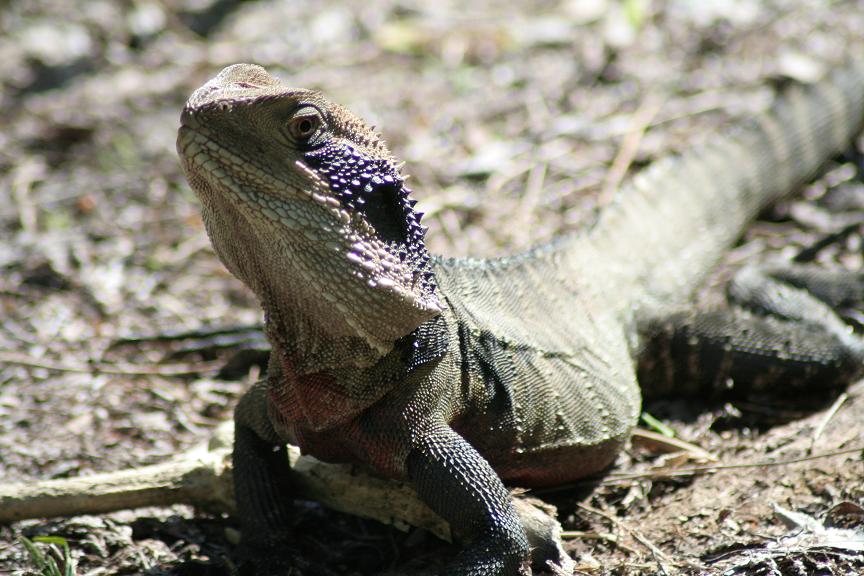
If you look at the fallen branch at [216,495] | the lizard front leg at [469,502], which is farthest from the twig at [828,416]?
the lizard front leg at [469,502]

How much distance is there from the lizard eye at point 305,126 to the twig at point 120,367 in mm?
Answer: 2789

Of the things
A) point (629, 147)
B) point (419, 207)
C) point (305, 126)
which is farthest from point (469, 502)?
point (629, 147)

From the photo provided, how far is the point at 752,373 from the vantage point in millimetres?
5262

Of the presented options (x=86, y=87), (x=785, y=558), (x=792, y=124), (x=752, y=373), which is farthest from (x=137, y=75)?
(x=785, y=558)

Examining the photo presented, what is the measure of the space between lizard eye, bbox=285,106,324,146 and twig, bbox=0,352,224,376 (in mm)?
2789

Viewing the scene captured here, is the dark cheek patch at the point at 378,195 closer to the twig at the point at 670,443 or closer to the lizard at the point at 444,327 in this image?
the lizard at the point at 444,327

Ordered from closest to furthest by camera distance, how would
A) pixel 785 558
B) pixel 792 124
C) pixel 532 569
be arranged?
pixel 785 558 < pixel 532 569 < pixel 792 124

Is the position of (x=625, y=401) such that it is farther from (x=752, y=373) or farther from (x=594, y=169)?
(x=594, y=169)

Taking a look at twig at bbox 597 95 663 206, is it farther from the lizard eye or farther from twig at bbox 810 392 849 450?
the lizard eye

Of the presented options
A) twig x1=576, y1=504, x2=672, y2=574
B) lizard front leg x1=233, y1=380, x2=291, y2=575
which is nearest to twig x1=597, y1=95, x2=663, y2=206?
twig x1=576, y1=504, x2=672, y2=574

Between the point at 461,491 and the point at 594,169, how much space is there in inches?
176

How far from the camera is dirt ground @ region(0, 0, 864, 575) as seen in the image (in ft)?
14.0

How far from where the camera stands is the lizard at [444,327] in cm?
333

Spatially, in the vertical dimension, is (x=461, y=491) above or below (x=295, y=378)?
below
